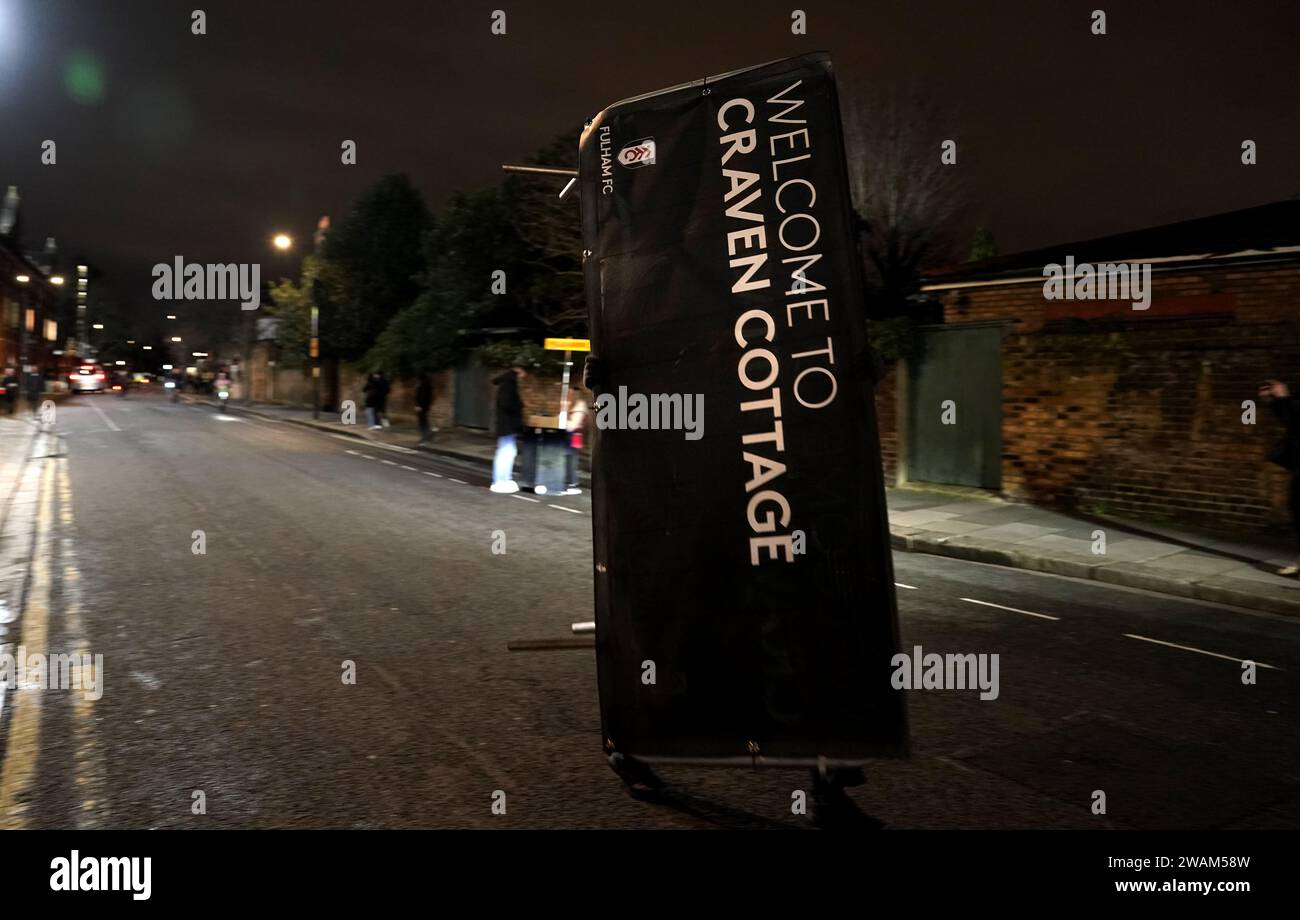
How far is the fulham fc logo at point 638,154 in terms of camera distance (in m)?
3.60

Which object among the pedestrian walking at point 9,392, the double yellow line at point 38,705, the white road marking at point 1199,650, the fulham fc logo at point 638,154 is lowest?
the white road marking at point 1199,650

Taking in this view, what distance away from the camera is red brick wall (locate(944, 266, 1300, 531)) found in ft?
36.8

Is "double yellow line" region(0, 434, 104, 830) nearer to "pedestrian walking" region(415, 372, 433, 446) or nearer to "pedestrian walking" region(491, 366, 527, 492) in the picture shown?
"pedestrian walking" region(491, 366, 527, 492)

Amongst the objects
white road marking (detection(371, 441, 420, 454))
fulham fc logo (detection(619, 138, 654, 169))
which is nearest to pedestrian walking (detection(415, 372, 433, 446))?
white road marking (detection(371, 441, 420, 454))

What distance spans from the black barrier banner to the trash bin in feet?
38.8

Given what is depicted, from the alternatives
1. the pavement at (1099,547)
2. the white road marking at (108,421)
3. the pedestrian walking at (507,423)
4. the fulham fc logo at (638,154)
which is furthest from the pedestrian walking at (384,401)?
the fulham fc logo at (638,154)

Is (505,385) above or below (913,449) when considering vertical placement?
above

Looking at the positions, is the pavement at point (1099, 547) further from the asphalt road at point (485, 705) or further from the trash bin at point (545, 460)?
the trash bin at point (545, 460)

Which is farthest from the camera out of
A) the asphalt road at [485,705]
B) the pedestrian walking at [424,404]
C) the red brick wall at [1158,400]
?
the pedestrian walking at [424,404]

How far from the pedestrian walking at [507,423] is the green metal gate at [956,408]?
6.15 m

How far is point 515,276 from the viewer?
93.1ft
